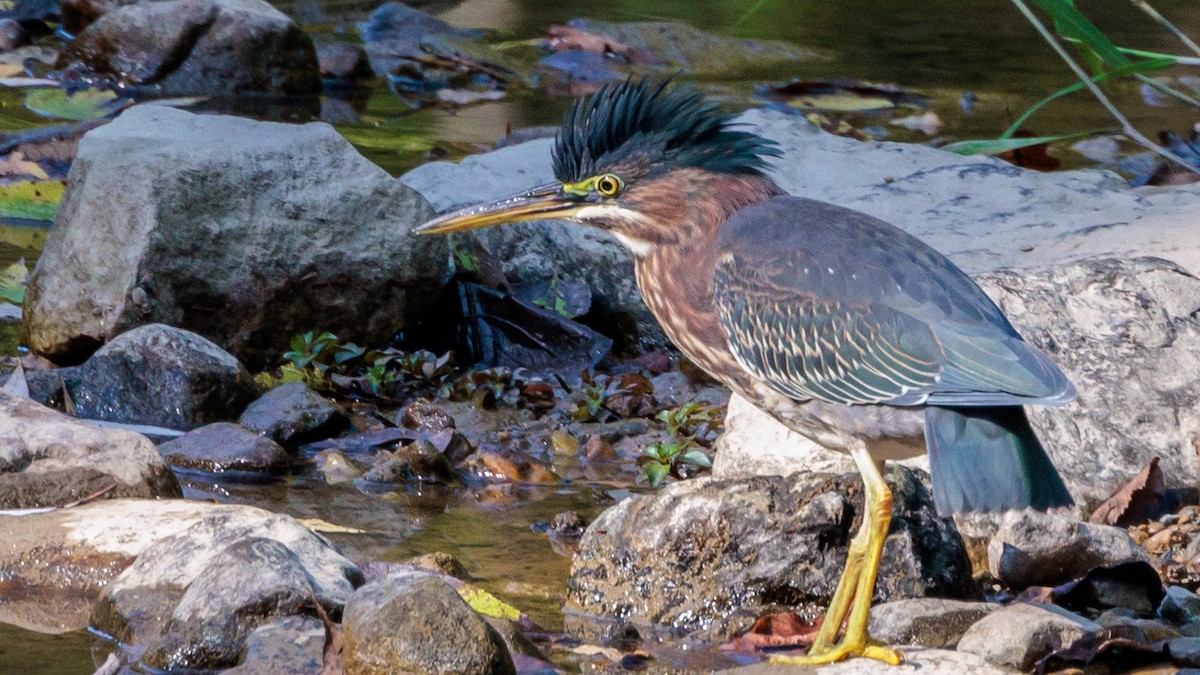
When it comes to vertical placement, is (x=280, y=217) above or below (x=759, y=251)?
below

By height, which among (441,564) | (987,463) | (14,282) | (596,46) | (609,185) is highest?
(609,185)

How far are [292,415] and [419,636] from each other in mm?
2220

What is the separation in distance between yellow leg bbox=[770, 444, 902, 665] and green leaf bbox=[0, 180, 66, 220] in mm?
5544

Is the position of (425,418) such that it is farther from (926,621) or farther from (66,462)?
(926,621)

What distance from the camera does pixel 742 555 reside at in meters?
4.35

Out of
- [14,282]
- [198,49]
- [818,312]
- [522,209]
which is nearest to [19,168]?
[14,282]

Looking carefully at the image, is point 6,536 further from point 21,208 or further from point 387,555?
point 21,208

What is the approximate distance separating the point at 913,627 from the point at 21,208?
19.1ft

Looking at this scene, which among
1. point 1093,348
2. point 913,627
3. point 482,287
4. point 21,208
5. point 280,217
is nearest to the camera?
point 913,627

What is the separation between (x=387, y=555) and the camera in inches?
187

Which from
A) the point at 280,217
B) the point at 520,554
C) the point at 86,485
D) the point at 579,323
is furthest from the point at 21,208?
the point at 520,554

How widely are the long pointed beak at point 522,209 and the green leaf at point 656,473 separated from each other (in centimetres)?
128

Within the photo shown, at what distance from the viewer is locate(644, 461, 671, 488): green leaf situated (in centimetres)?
554

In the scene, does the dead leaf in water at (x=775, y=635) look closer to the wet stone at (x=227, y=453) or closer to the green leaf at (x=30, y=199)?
the wet stone at (x=227, y=453)
